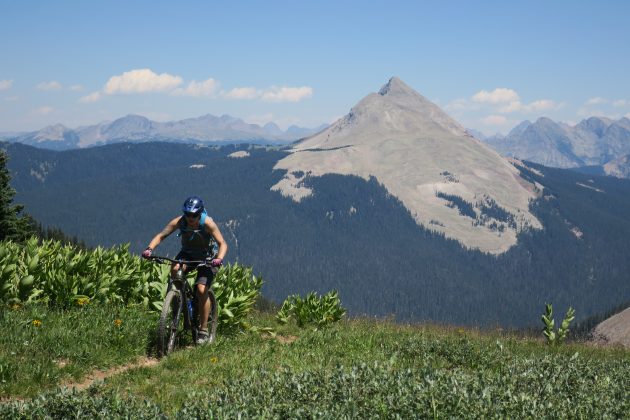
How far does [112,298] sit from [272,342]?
4214mm

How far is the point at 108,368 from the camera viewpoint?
29.3ft

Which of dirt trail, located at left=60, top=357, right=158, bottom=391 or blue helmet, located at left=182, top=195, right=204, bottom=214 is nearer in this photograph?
dirt trail, located at left=60, top=357, right=158, bottom=391

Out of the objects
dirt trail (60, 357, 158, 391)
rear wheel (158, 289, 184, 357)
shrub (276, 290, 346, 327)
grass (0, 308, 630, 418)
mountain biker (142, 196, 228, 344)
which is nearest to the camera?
grass (0, 308, 630, 418)

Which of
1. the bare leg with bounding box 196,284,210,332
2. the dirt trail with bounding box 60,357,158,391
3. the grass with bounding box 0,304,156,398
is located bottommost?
the dirt trail with bounding box 60,357,158,391

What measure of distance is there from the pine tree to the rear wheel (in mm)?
28698

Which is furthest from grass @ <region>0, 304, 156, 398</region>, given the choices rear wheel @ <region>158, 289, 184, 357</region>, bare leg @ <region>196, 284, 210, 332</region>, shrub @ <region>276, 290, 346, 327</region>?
shrub @ <region>276, 290, 346, 327</region>

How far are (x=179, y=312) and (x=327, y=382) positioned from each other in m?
4.14

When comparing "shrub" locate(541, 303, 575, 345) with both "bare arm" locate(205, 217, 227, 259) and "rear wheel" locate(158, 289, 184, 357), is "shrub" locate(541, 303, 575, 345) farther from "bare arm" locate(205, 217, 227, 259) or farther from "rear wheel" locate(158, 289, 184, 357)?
"rear wheel" locate(158, 289, 184, 357)

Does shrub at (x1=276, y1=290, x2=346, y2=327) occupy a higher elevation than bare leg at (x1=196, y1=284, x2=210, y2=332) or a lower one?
lower

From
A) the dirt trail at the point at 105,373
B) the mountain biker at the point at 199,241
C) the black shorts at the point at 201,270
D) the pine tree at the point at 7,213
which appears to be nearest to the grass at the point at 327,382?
the dirt trail at the point at 105,373

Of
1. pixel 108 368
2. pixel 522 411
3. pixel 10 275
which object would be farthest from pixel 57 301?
pixel 522 411

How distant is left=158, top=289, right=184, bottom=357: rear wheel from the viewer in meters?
9.29

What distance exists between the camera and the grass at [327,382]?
17.8 feet

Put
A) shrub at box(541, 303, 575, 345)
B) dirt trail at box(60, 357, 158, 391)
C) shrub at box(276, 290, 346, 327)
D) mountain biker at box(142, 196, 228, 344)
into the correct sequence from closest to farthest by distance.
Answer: dirt trail at box(60, 357, 158, 391), mountain biker at box(142, 196, 228, 344), shrub at box(541, 303, 575, 345), shrub at box(276, 290, 346, 327)
